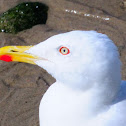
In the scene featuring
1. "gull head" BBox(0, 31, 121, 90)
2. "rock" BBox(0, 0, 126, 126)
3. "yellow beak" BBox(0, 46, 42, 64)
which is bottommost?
"rock" BBox(0, 0, 126, 126)

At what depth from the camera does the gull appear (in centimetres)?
179

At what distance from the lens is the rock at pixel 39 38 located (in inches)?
133

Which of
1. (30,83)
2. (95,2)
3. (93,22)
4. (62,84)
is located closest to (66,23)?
(93,22)

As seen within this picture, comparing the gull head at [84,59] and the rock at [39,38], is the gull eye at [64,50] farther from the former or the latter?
the rock at [39,38]

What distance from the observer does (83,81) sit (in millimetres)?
1843

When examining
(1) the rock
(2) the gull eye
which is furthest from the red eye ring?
(1) the rock

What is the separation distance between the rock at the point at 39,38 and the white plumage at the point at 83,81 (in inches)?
49.4

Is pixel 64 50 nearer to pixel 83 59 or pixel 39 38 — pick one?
pixel 83 59

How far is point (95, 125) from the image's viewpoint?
1.94 metres

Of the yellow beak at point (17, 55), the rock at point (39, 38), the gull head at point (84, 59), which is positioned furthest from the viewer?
the rock at point (39, 38)

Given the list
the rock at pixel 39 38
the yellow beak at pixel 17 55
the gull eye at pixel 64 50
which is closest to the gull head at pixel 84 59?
the gull eye at pixel 64 50

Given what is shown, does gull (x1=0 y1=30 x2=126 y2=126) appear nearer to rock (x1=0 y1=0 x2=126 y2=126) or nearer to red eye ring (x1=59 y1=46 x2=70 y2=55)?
red eye ring (x1=59 y1=46 x2=70 y2=55)

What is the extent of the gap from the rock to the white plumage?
4.12 feet

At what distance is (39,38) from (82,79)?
9.06 ft
